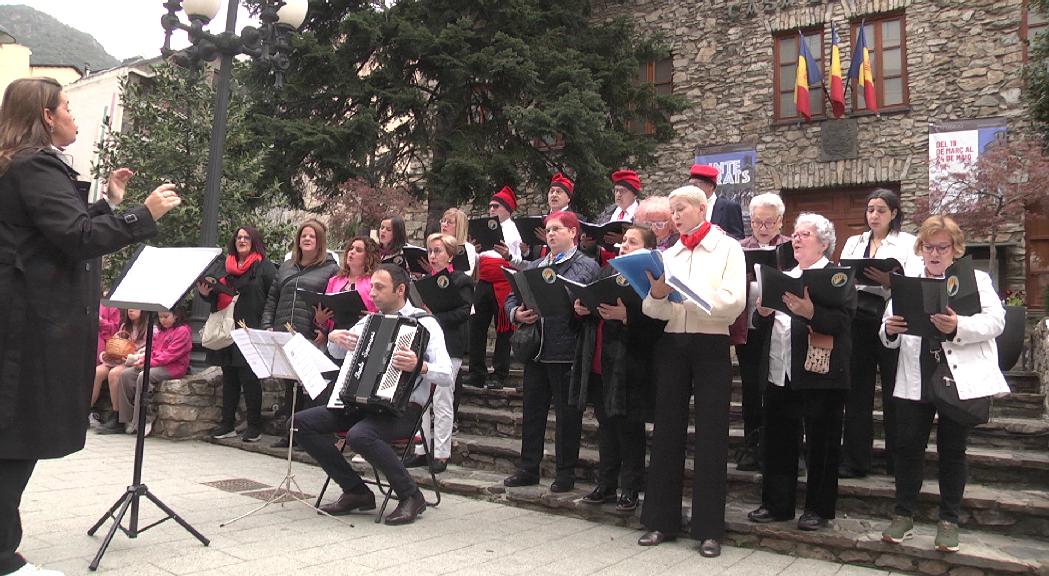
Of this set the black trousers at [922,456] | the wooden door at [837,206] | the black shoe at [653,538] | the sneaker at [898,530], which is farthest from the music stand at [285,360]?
the wooden door at [837,206]

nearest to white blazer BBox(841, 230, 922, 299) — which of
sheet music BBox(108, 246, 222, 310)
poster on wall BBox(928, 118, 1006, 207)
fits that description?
sheet music BBox(108, 246, 222, 310)

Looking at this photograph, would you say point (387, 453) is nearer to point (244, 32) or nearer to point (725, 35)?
point (244, 32)

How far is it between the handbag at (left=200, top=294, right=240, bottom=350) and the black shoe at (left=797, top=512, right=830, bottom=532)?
545 centimetres

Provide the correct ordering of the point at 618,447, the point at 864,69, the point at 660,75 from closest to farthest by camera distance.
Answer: the point at 618,447 → the point at 864,69 → the point at 660,75

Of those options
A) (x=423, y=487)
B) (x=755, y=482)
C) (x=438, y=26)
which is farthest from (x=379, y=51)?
(x=755, y=482)

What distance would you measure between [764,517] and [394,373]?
2400 millimetres

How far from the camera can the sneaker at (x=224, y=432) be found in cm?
777

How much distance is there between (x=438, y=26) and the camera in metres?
12.5

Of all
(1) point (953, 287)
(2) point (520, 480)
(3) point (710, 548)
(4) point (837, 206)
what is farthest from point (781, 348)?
(4) point (837, 206)

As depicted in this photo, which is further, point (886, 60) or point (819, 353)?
point (886, 60)

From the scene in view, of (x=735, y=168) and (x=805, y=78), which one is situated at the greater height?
(x=805, y=78)

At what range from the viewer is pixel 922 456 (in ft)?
13.4

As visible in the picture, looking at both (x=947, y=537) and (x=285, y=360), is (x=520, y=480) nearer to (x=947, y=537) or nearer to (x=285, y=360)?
(x=285, y=360)

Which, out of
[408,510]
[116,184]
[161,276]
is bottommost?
[408,510]
